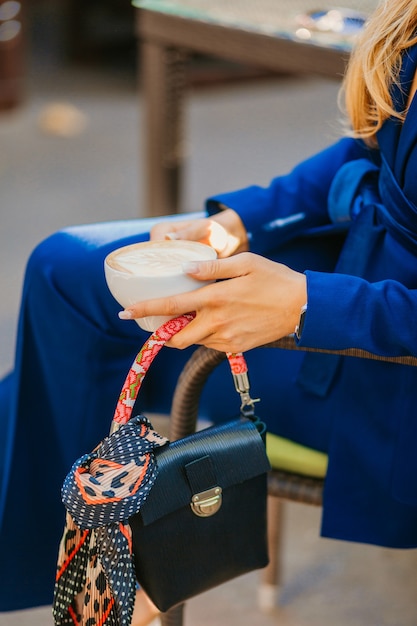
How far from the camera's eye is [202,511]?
2.81ft

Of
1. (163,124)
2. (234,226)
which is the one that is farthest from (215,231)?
(163,124)

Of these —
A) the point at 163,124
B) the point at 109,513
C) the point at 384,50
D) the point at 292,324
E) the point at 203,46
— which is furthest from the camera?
the point at 163,124

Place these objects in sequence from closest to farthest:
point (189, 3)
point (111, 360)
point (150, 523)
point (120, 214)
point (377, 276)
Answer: point (150, 523), point (377, 276), point (111, 360), point (189, 3), point (120, 214)

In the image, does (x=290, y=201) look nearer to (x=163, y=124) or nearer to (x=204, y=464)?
(x=204, y=464)

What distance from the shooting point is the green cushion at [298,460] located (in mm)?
1068

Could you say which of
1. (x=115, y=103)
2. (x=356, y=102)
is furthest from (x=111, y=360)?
(x=115, y=103)

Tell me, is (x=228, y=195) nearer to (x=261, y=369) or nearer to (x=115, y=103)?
(x=261, y=369)

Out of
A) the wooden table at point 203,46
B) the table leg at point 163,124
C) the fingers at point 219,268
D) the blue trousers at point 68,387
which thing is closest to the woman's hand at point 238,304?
the fingers at point 219,268

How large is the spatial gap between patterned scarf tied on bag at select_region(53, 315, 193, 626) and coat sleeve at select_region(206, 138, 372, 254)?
1.10 feet

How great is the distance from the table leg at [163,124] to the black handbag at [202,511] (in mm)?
1296

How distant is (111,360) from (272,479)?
0.28 metres

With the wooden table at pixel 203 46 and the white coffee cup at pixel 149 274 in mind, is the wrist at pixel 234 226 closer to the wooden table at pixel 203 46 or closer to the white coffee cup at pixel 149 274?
the white coffee cup at pixel 149 274

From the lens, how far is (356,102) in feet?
3.61

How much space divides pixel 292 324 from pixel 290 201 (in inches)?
13.6
